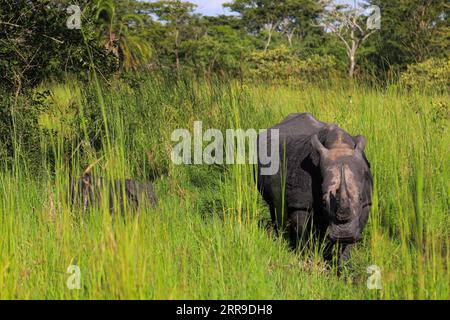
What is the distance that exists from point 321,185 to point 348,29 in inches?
1322

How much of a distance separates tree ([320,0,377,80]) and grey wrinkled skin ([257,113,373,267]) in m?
24.8

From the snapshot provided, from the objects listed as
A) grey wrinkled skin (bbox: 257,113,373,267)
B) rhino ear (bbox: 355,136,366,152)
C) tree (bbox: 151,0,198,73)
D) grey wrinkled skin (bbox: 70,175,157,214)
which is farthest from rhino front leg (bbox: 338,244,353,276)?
tree (bbox: 151,0,198,73)

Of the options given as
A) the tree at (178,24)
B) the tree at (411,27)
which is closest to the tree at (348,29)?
the tree at (411,27)

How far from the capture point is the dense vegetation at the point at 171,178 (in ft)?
9.45

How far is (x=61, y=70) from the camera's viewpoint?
5844mm

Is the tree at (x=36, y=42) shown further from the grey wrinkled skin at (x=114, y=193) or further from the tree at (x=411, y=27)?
the tree at (x=411, y=27)

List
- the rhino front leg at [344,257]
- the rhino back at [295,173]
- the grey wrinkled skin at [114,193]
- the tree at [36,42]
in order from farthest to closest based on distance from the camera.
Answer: the tree at [36,42], the rhino back at [295,173], the rhino front leg at [344,257], the grey wrinkled skin at [114,193]

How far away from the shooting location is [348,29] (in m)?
35.4

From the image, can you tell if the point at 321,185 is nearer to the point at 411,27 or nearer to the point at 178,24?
the point at 411,27

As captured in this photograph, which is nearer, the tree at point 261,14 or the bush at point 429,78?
the bush at point 429,78

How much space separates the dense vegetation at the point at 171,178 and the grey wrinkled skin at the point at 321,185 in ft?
0.46
